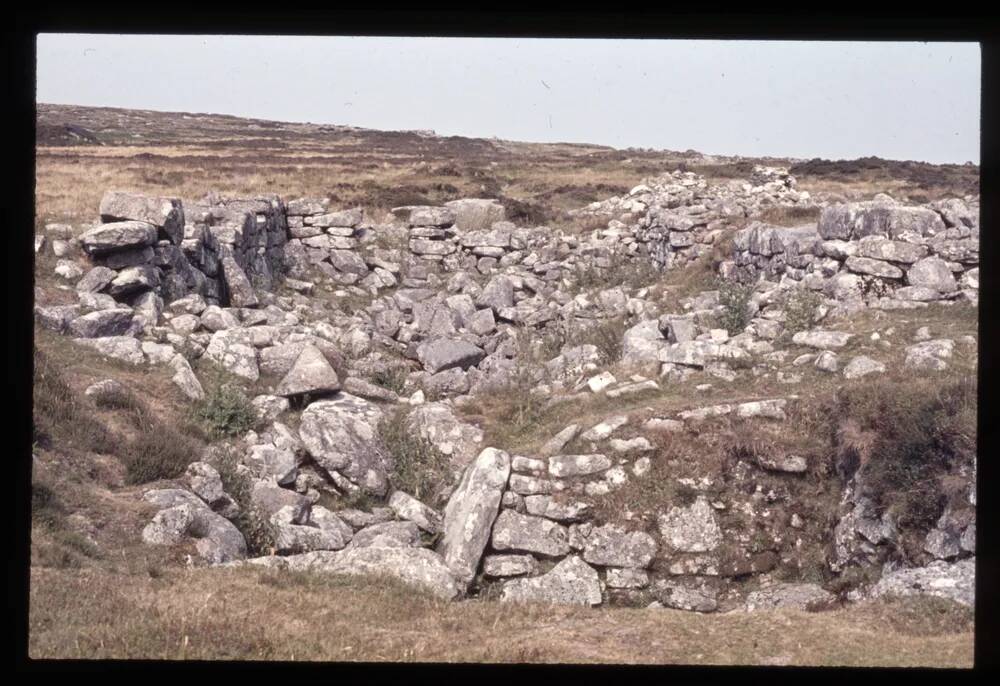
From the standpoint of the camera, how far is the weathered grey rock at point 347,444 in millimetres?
10273

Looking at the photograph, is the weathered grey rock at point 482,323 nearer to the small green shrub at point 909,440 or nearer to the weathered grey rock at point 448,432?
the weathered grey rock at point 448,432

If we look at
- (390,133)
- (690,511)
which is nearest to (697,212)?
(690,511)

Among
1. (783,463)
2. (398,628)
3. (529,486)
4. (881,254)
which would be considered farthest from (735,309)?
(398,628)

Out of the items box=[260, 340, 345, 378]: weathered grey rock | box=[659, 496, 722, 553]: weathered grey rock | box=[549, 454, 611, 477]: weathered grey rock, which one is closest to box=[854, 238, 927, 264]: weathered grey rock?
box=[659, 496, 722, 553]: weathered grey rock

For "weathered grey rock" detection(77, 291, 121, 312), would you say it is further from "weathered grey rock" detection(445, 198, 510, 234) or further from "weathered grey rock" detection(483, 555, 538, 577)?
"weathered grey rock" detection(445, 198, 510, 234)

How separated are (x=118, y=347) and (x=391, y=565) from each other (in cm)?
605

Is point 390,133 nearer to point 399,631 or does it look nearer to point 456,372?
point 456,372

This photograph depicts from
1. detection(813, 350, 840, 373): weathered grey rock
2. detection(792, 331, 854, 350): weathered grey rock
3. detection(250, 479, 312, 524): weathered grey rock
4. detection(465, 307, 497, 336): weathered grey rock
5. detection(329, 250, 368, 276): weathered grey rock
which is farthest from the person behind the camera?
detection(329, 250, 368, 276): weathered grey rock

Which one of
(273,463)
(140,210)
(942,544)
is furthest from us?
(140,210)

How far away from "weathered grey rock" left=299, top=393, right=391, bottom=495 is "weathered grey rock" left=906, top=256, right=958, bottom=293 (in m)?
8.85

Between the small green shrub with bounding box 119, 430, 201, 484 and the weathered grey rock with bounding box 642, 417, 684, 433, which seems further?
the weathered grey rock with bounding box 642, 417, 684, 433

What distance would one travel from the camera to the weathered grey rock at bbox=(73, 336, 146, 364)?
11.4 m

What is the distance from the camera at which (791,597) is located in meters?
8.16

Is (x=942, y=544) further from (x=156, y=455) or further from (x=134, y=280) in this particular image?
(x=134, y=280)
